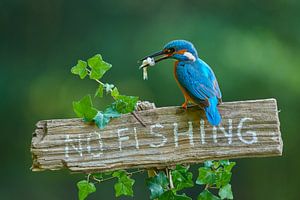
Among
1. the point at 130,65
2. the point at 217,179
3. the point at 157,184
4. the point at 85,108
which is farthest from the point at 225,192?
the point at 130,65

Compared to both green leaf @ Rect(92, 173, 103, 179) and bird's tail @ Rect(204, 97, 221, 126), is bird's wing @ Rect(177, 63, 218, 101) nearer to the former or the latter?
bird's tail @ Rect(204, 97, 221, 126)

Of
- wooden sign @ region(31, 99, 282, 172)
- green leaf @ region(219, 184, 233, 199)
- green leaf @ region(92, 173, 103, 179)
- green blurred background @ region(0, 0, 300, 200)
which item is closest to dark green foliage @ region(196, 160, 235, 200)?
green leaf @ region(219, 184, 233, 199)

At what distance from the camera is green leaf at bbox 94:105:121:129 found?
157cm

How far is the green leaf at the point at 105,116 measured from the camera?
1.57 meters

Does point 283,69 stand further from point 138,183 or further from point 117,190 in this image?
point 117,190

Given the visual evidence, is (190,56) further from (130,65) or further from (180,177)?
(130,65)

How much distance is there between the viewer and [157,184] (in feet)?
5.32

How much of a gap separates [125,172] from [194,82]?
273mm

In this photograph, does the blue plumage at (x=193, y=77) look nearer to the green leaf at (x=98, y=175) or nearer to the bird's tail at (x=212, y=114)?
the bird's tail at (x=212, y=114)

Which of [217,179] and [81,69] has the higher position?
[81,69]

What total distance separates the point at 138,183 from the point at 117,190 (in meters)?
3.69

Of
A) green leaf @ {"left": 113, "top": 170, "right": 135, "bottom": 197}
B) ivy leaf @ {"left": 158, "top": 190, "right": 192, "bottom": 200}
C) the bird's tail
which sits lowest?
ivy leaf @ {"left": 158, "top": 190, "right": 192, "bottom": 200}

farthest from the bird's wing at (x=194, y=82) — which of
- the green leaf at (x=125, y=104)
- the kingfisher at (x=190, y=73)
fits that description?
Result: the green leaf at (x=125, y=104)

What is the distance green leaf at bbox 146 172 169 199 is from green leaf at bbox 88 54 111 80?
0.27 meters
